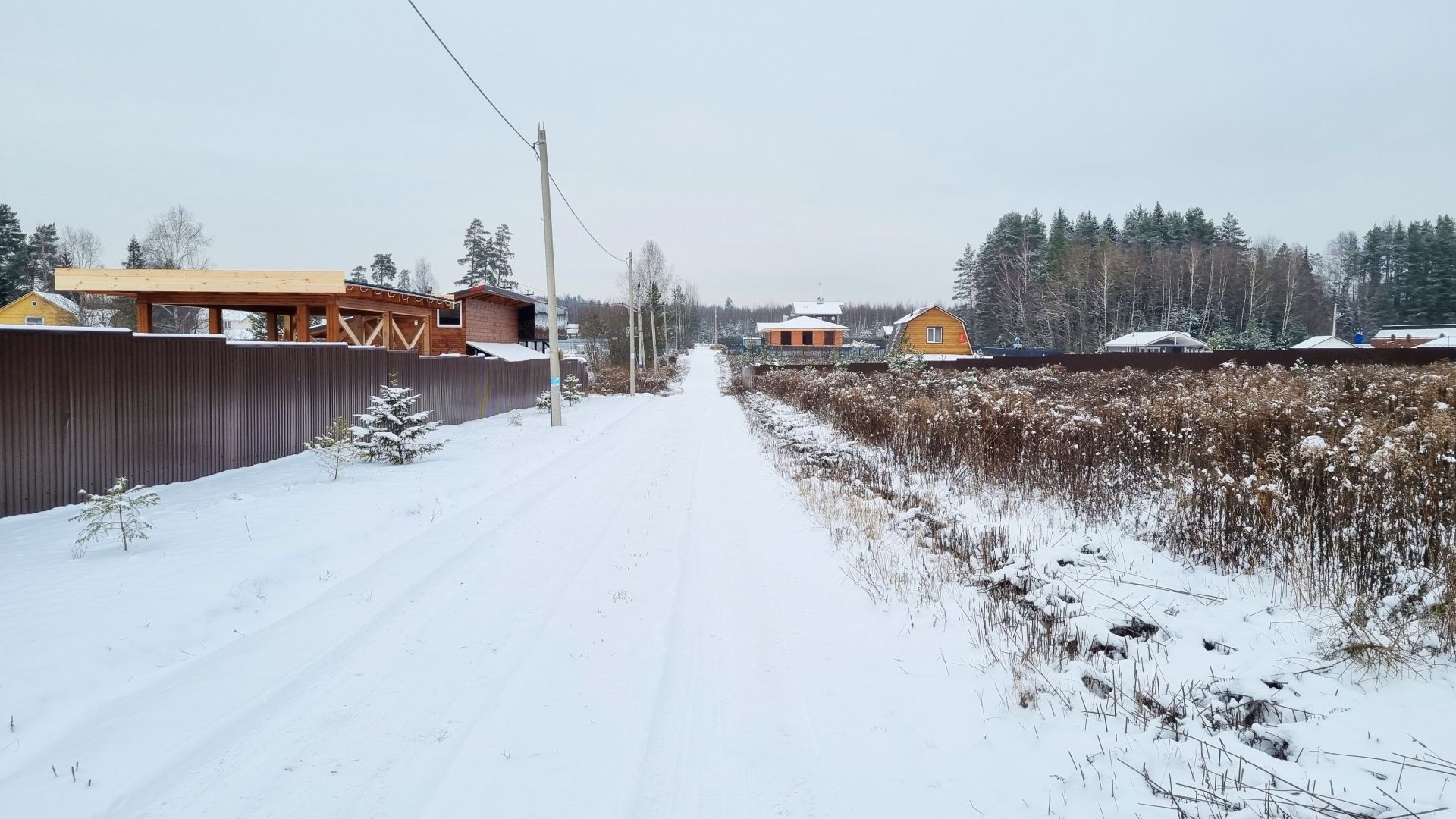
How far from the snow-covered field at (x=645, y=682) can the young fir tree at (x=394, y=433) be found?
3875 millimetres

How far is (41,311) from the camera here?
39531 mm

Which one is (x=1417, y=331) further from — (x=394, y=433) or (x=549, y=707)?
(x=549, y=707)

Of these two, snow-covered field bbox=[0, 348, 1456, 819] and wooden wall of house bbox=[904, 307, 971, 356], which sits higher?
wooden wall of house bbox=[904, 307, 971, 356]

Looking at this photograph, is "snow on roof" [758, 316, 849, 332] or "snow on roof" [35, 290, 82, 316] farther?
"snow on roof" [758, 316, 849, 332]

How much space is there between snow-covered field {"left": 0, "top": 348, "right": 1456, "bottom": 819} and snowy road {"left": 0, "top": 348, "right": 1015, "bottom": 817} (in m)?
0.02

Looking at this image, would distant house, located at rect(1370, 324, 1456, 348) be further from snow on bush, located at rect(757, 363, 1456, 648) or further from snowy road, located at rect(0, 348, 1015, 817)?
snowy road, located at rect(0, 348, 1015, 817)

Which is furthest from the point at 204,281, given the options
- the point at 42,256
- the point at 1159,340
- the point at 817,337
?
the point at 817,337

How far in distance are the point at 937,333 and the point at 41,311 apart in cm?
6164

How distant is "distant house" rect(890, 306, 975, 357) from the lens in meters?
59.0

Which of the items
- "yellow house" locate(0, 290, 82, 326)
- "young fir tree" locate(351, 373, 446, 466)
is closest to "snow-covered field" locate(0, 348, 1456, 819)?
"young fir tree" locate(351, 373, 446, 466)

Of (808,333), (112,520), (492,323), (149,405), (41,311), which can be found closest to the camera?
(112,520)

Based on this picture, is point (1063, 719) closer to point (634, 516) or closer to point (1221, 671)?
point (1221, 671)

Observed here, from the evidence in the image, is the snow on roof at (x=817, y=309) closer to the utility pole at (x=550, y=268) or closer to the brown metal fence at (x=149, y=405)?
the utility pole at (x=550, y=268)

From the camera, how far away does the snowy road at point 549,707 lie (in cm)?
262
